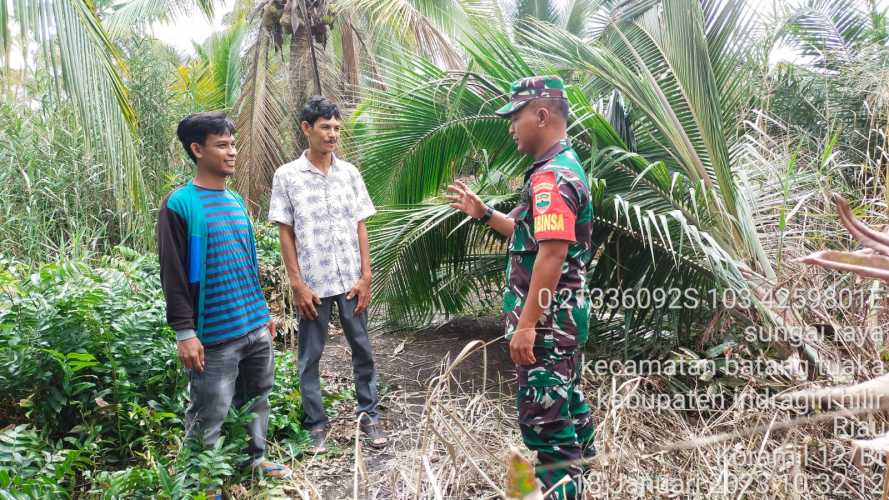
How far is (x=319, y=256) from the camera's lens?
307 cm

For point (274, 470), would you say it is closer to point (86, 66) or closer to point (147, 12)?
point (86, 66)

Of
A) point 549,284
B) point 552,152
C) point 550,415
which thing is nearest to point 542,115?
point 552,152

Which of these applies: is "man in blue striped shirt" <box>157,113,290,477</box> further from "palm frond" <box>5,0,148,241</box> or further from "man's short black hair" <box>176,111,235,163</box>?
"palm frond" <box>5,0,148,241</box>

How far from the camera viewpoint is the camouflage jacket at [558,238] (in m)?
2.16

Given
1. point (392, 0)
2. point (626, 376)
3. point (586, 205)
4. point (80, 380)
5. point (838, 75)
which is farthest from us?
point (392, 0)

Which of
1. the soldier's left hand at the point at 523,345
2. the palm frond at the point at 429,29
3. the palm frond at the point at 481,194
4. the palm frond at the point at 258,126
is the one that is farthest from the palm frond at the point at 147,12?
the soldier's left hand at the point at 523,345

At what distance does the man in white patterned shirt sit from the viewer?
10.0 feet

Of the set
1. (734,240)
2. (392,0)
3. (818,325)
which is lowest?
(818,325)

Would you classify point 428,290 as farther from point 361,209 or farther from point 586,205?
point 586,205

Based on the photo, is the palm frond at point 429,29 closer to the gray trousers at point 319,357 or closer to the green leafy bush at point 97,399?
the gray trousers at point 319,357

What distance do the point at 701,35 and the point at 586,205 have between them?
214 cm

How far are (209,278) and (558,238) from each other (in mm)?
1375

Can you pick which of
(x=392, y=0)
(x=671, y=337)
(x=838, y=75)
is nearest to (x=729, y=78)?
(x=671, y=337)

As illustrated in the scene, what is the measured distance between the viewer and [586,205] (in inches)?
90.2
